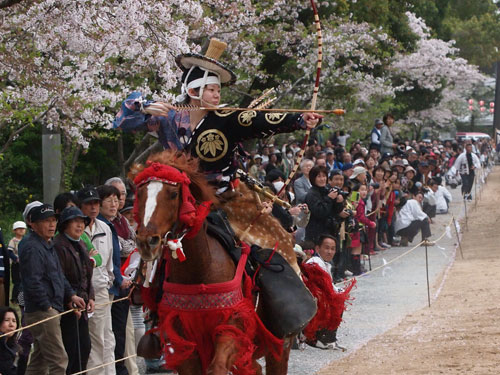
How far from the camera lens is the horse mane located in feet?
18.3

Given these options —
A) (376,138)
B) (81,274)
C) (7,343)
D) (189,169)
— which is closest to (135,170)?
(189,169)

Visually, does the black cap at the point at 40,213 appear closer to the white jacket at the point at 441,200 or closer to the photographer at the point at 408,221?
the photographer at the point at 408,221

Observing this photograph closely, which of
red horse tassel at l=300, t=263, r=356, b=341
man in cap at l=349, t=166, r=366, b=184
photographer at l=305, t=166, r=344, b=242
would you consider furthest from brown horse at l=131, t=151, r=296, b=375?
man in cap at l=349, t=166, r=366, b=184

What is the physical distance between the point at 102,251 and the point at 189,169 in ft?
8.37

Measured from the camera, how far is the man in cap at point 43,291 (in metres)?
6.84

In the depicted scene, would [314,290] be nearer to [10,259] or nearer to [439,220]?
[10,259]

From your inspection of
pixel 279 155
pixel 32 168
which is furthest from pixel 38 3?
pixel 279 155

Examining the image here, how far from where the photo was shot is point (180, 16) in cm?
1262

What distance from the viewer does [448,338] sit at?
981 centimetres

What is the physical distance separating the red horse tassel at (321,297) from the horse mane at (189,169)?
181 cm

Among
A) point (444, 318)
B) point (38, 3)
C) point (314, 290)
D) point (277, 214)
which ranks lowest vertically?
point (444, 318)

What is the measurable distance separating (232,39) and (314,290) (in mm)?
8788

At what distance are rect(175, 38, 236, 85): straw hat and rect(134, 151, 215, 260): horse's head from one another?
0.99 metres

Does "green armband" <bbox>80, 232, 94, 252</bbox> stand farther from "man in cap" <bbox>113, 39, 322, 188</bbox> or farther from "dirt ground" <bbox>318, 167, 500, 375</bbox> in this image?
"dirt ground" <bbox>318, 167, 500, 375</bbox>
